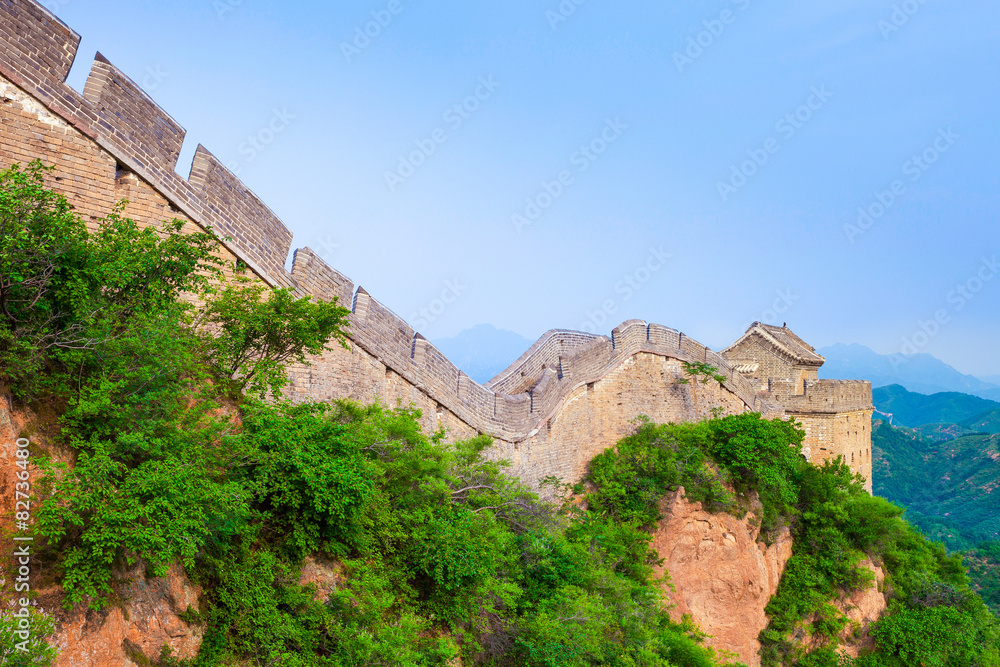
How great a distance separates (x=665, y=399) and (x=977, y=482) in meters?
49.5

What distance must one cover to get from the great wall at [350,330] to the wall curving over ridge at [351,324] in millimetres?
16

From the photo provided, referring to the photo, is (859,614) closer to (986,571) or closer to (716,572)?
(716,572)

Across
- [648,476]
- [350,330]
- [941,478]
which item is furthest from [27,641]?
[941,478]

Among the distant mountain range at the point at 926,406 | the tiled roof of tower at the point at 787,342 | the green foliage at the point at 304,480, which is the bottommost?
the green foliage at the point at 304,480

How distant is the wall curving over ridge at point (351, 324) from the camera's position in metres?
7.08

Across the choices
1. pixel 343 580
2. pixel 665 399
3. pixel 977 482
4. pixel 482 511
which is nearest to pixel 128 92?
pixel 343 580

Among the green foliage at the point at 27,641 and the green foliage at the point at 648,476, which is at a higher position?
the green foliage at the point at 648,476

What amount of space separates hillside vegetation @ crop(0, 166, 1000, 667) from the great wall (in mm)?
705

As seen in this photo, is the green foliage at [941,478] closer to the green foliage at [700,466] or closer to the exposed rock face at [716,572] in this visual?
the green foliage at [700,466]

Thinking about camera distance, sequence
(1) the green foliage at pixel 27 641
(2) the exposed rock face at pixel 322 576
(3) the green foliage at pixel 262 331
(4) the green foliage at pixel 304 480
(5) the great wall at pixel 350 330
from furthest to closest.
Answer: (5) the great wall at pixel 350 330 → (3) the green foliage at pixel 262 331 → (2) the exposed rock face at pixel 322 576 → (4) the green foliage at pixel 304 480 → (1) the green foliage at pixel 27 641

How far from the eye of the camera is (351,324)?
375 inches

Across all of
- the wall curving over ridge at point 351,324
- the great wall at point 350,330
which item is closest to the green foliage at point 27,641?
the great wall at point 350,330

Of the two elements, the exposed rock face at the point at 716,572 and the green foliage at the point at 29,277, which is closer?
the green foliage at the point at 29,277

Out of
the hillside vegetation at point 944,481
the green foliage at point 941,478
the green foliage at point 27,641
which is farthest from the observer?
the green foliage at point 941,478
